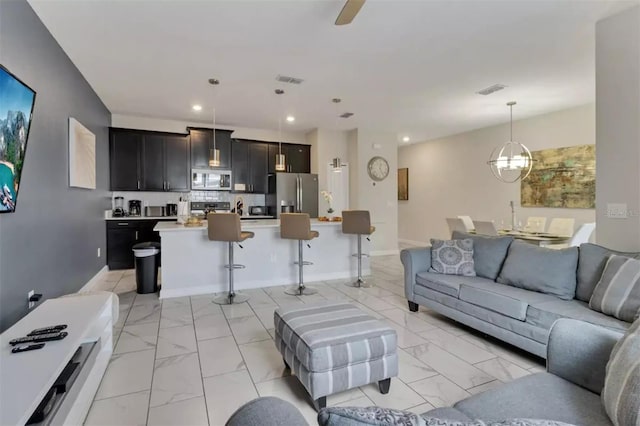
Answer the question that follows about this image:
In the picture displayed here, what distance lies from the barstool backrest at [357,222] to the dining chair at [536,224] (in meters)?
2.86

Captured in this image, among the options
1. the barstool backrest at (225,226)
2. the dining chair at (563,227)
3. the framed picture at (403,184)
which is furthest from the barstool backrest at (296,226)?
the framed picture at (403,184)

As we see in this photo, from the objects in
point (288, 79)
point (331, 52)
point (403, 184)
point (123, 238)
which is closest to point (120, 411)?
point (331, 52)

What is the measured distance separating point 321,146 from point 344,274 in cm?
309

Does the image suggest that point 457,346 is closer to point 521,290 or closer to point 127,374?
point 521,290

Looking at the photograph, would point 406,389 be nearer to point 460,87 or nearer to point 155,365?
point 155,365

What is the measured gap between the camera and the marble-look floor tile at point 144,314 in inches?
133

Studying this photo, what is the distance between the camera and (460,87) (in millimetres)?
4598

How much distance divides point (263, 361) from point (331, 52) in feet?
10.1

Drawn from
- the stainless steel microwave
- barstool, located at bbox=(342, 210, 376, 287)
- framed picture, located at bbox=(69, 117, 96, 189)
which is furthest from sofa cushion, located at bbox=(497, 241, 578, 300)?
the stainless steel microwave

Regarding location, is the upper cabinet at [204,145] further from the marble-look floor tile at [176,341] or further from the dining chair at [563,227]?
the dining chair at [563,227]

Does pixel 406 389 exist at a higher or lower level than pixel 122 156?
lower

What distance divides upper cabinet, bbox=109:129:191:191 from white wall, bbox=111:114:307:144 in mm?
283

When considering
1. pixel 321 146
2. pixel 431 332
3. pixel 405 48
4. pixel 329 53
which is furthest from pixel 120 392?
pixel 321 146

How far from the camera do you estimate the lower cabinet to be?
18.5 feet
